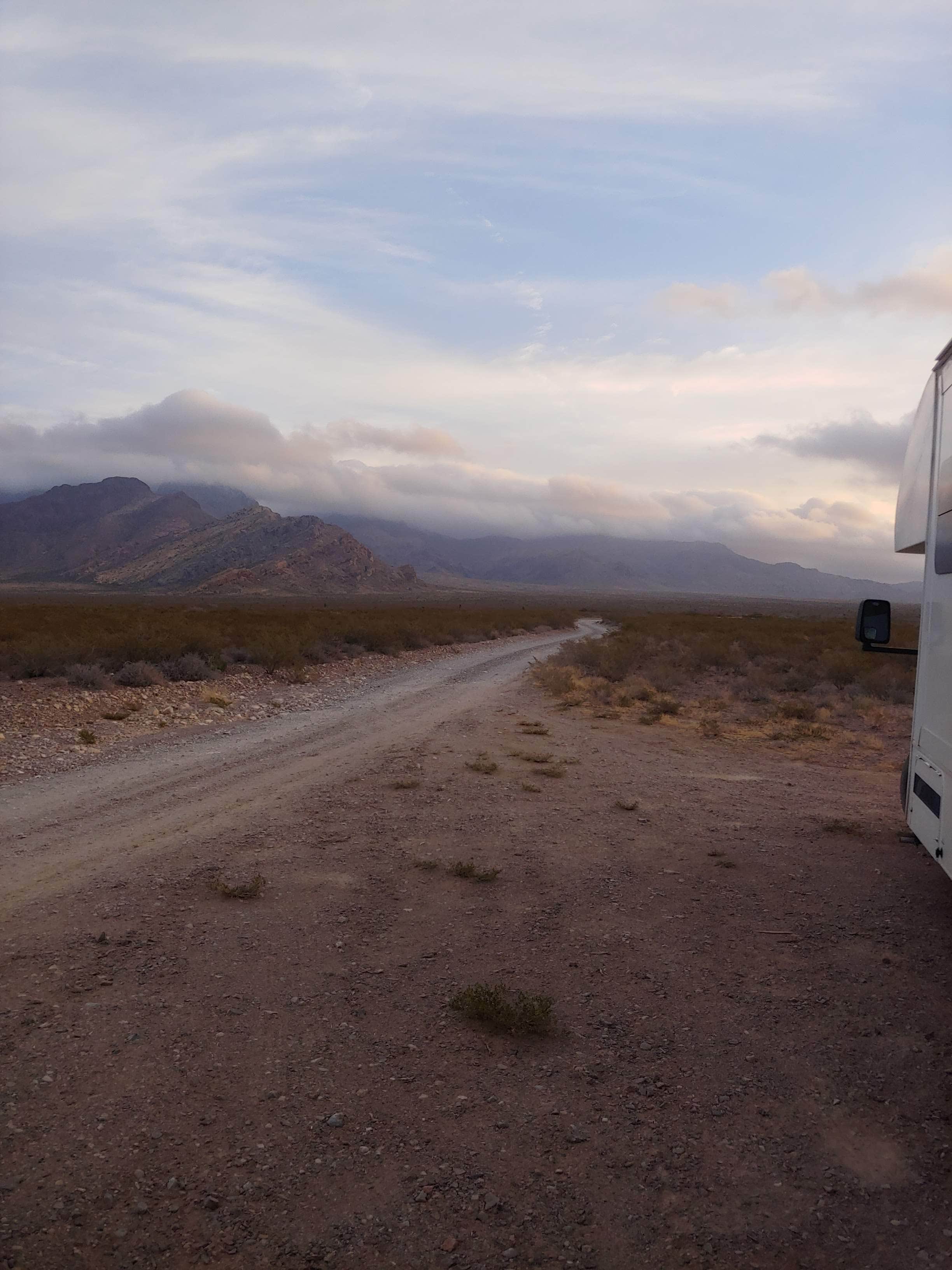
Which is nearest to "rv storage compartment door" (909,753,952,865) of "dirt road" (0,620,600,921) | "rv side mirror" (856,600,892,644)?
"rv side mirror" (856,600,892,644)

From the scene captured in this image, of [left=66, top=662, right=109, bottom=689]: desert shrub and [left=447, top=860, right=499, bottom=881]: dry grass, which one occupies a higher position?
[left=66, top=662, right=109, bottom=689]: desert shrub

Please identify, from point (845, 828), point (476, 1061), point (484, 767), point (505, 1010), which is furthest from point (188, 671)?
point (476, 1061)

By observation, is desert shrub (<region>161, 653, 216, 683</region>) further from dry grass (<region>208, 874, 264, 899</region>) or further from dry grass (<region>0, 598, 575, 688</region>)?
dry grass (<region>208, 874, 264, 899</region>)

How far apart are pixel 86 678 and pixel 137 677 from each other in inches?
39.8

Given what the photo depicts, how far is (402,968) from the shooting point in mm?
4750

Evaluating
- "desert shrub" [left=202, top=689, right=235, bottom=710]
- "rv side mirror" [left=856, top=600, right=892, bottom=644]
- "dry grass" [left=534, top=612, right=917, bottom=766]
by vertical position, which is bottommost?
"desert shrub" [left=202, top=689, right=235, bottom=710]

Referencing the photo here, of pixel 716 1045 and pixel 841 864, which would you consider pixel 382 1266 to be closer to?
pixel 716 1045

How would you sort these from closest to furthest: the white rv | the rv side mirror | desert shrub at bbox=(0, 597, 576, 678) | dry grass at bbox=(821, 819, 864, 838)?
the white rv → the rv side mirror → dry grass at bbox=(821, 819, 864, 838) → desert shrub at bbox=(0, 597, 576, 678)

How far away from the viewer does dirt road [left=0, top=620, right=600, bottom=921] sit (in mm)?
6414

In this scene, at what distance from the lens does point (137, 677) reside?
626 inches

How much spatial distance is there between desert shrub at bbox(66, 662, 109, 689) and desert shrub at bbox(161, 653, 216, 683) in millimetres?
1743

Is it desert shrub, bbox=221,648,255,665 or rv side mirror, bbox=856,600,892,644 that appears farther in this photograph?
desert shrub, bbox=221,648,255,665

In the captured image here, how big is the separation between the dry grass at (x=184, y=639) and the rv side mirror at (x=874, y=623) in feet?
44.2

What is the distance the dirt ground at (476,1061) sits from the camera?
2814mm
